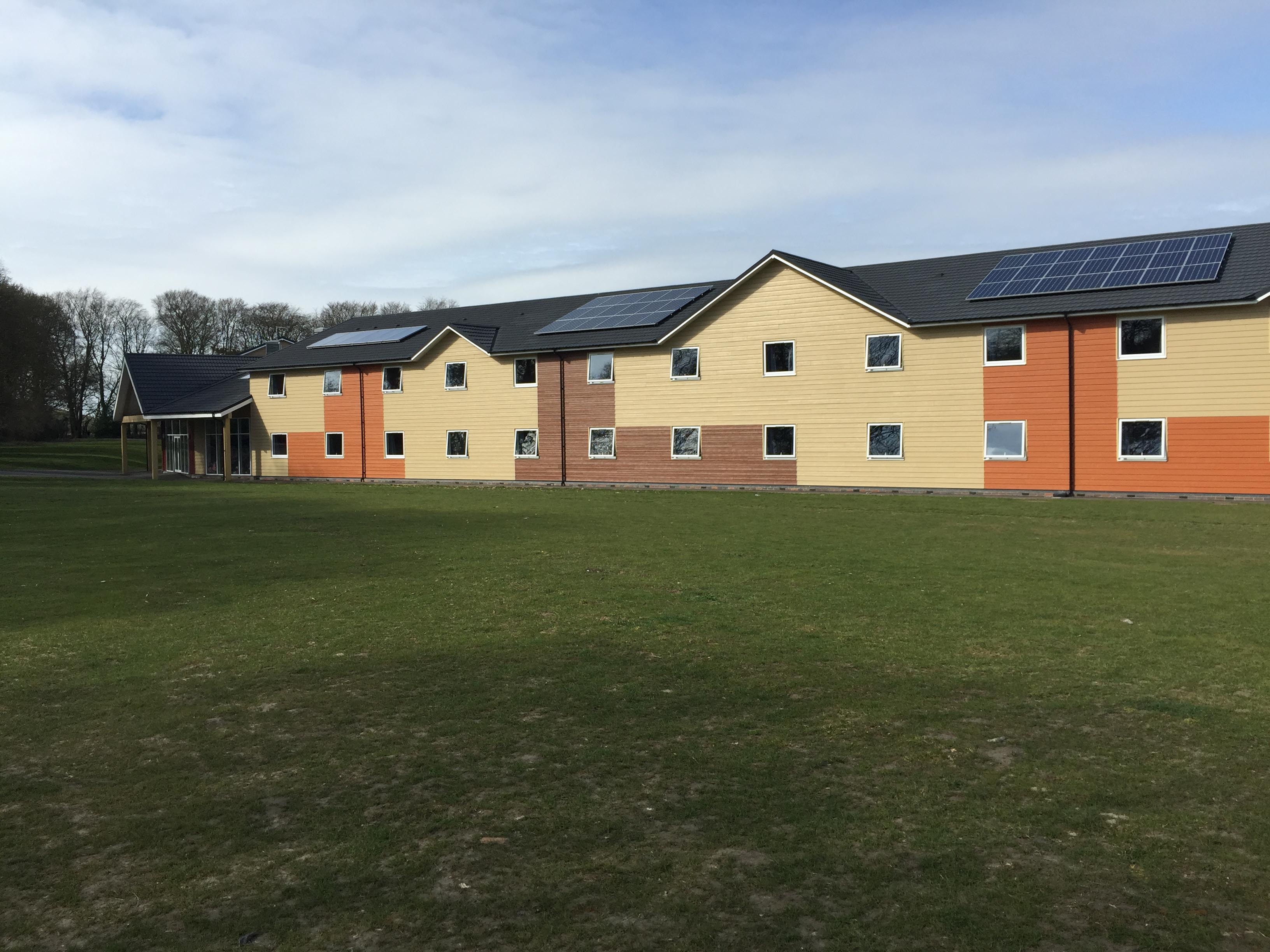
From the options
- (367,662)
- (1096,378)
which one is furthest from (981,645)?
(1096,378)

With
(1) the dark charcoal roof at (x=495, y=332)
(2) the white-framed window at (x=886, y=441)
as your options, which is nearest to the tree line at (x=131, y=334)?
(1) the dark charcoal roof at (x=495, y=332)

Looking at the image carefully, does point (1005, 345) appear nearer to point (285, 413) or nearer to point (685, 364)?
point (685, 364)

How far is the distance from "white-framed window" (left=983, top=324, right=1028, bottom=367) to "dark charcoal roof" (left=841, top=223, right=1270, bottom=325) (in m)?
0.52

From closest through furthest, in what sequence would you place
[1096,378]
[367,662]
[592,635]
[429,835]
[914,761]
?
1. [429,835]
2. [914,761]
3. [367,662]
4. [592,635]
5. [1096,378]

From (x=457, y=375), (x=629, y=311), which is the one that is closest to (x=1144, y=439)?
(x=629, y=311)

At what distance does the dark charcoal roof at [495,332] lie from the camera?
129 feet

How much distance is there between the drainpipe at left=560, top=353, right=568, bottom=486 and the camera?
134 feet

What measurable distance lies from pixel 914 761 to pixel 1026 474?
27.5 meters

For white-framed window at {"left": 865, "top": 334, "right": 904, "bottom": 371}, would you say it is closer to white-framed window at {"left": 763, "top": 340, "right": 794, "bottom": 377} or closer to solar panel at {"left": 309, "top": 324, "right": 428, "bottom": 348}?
white-framed window at {"left": 763, "top": 340, "right": 794, "bottom": 377}

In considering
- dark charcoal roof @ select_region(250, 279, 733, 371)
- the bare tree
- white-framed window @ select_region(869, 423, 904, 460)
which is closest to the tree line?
the bare tree

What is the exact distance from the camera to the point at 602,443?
131 ft

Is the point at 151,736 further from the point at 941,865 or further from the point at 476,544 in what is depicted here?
the point at 476,544

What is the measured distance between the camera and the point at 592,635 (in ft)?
31.7

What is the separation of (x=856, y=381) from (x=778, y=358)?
3108 mm
